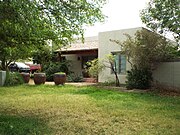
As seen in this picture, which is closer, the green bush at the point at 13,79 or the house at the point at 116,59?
the house at the point at 116,59

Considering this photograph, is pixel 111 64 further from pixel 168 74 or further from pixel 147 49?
pixel 168 74

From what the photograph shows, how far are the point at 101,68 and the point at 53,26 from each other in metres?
9.42

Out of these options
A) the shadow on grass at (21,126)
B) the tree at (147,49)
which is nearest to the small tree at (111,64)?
the tree at (147,49)

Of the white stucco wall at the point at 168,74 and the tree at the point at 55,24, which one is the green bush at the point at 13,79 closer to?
the tree at the point at 55,24

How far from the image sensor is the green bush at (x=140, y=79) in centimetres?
1462

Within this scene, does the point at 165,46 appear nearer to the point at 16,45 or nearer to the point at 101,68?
the point at 101,68

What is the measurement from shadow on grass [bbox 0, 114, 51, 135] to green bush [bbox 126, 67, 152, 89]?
8.97m

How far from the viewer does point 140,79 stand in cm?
1463

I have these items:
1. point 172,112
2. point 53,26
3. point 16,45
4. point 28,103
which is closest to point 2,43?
point 16,45

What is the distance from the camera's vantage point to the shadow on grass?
5.65 metres

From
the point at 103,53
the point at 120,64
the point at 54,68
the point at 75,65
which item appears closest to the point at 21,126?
the point at 120,64

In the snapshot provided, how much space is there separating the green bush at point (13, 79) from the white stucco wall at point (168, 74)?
10260 mm

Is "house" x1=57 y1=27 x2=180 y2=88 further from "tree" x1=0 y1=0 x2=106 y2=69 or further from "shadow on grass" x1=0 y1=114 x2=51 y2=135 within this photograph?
"shadow on grass" x1=0 y1=114 x2=51 y2=135

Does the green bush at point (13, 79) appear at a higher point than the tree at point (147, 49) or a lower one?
lower
